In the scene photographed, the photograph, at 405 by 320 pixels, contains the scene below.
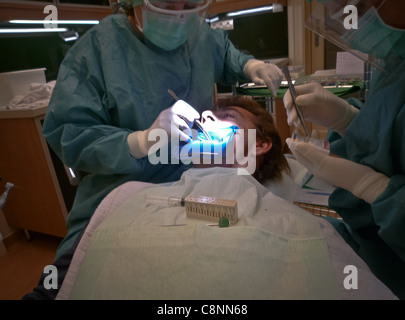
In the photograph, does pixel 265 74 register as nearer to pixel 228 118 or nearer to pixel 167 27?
pixel 228 118

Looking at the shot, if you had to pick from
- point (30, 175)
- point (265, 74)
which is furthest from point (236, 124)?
point (30, 175)

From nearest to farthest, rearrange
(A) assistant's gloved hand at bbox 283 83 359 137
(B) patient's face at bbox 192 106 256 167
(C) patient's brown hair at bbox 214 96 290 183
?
(A) assistant's gloved hand at bbox 283 83 359 137
(B) patient's face at bbox 192 106 256 167
(C) patient's brown hair at bbox 214 96 290 183

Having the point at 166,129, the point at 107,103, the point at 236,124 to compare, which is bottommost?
the point at 236,124

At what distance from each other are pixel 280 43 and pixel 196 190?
242 centimetres

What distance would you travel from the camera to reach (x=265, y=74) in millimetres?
1629

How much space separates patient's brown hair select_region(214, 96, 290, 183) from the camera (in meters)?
1.66

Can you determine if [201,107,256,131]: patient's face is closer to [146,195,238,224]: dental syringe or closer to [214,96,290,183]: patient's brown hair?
[214,96,290,183]: patient's brown hair

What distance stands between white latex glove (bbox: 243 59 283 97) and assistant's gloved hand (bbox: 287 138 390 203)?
510mm

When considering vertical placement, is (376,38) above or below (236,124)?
above

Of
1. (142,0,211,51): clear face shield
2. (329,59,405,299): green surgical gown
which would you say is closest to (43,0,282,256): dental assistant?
(142,0,211,51): clear face shield

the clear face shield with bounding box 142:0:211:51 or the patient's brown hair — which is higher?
the clear face shield with bounding box 142:0:211:51

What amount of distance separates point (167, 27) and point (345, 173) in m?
0.93
